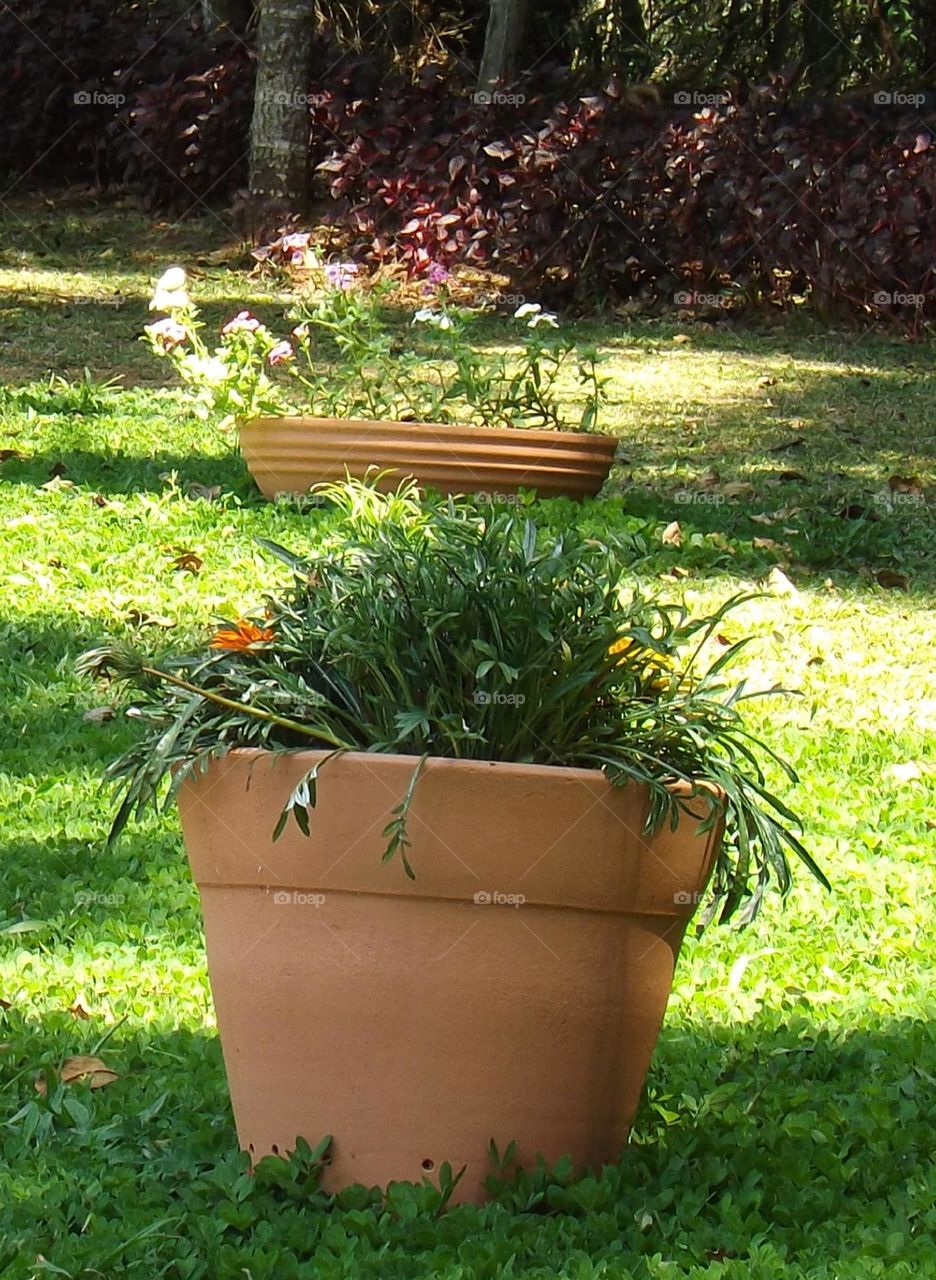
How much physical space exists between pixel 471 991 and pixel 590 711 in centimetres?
44

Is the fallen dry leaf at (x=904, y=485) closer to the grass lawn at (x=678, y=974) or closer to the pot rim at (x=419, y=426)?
the grass lawn at (x=678, y=974)

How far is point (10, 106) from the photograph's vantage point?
15672mm

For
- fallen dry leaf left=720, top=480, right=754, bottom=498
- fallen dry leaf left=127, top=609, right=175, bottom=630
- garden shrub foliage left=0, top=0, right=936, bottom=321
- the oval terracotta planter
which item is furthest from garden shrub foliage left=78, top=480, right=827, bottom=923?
garden shrub foliage left=0, top=0, right=936, bottom=321

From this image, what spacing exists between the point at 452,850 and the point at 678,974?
4.14 ft

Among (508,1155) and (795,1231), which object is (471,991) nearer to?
(508,1155)

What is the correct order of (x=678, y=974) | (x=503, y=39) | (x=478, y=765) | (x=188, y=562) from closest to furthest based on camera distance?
(x=478, y=765) < (x=678, y=974) < (x=188, y=562) < (x=503, y=39)

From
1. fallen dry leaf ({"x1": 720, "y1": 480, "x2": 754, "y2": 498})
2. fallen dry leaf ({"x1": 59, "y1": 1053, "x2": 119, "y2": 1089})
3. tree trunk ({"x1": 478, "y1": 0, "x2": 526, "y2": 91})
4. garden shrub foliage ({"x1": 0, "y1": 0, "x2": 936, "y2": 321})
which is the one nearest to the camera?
fallen dry leaf ({"x1": 59, "y1": 1053, "x2": 119, "y2": 1089})

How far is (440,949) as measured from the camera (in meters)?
2.37

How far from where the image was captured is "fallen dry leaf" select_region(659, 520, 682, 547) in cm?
667

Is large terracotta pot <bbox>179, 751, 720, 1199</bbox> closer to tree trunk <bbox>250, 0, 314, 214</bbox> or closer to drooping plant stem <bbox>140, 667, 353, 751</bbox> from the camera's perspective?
drooping plant stem <bbox>140, 667, 353, 751</bbox>

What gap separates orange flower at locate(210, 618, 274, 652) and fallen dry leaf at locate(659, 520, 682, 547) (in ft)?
13.6

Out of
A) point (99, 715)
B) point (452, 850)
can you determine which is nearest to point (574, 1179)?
point (452, 850)

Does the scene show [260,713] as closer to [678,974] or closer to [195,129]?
[678,974]

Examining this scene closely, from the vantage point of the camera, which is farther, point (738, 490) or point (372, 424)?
point (738, 490)
